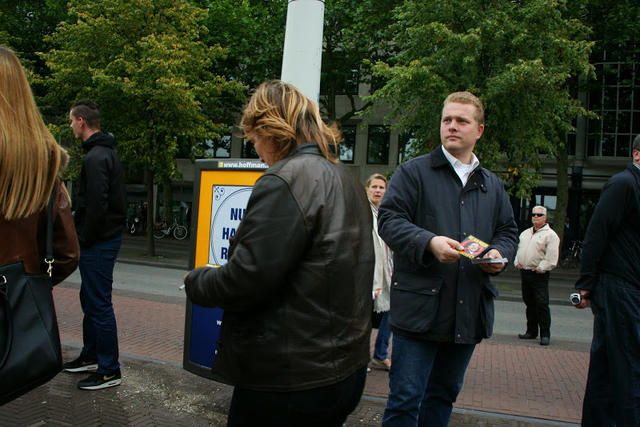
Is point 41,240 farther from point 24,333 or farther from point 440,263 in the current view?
point 440,263

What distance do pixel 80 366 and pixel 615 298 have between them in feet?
13.4

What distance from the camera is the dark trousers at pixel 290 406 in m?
1.72

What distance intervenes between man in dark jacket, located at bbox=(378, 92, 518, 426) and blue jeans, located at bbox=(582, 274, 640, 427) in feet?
2.65

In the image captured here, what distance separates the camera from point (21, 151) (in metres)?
1.94

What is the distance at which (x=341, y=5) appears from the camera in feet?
68.6

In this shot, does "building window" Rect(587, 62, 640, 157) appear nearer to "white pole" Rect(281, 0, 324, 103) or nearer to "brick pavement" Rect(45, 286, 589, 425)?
"brick pavement" Rect(45, 286, 589, 425)

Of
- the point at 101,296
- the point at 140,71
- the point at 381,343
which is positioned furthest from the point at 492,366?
the point at 140,71

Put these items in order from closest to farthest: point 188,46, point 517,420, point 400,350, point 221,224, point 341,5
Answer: point 400,350 → point 221,224 → point 517,420 → point 188,46 → point 341,5

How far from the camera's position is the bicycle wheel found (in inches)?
1027

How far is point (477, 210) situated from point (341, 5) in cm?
1992

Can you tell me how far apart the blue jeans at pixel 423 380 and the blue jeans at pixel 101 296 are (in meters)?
2.38

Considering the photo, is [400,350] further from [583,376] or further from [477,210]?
[583,376]

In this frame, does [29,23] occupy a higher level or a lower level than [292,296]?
higher

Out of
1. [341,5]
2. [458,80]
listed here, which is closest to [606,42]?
[458,80]
